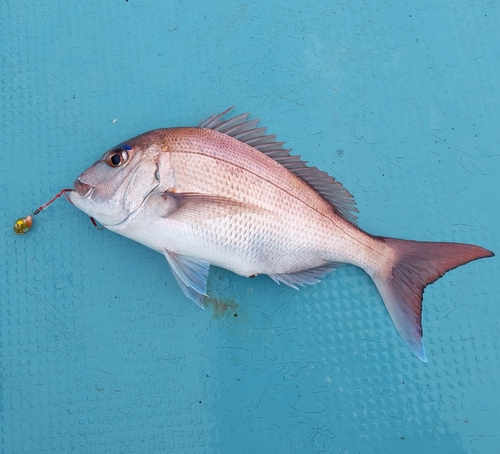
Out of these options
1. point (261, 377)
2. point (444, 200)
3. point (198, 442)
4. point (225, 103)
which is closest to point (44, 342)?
point (198, 442)

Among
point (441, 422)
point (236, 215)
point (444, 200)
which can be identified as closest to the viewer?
point (236, 215)

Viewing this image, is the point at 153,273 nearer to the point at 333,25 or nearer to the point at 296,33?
the point at 296,33

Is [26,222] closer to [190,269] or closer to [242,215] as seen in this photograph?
[190,269]

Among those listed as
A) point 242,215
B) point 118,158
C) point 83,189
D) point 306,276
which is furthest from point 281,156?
point 83,189

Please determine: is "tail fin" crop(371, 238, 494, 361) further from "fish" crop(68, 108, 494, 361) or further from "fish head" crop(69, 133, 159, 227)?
"fish head" crop(69, 133, 159, 227)

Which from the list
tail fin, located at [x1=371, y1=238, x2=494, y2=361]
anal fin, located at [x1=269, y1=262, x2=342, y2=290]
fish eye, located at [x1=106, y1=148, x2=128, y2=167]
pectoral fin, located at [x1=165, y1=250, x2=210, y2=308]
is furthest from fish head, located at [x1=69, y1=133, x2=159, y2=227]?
tail fin, located at [x1=371, y1=238, x2=494, y2=361]

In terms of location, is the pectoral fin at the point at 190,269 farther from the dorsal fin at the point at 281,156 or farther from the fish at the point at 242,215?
the dorsal fin at the point at 281,156

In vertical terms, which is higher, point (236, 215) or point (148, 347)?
point (236, 215)
